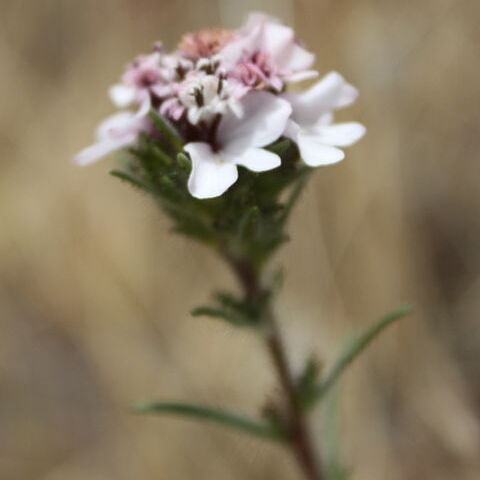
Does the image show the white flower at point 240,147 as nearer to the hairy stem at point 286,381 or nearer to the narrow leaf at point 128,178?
the narrow leaf at point 128,178

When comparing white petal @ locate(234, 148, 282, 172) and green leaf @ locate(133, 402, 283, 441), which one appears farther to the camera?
green leaf @ locate(133, 402, 283, 441)

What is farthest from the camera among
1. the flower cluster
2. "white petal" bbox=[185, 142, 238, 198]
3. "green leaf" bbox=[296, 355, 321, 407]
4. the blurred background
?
the blurred background

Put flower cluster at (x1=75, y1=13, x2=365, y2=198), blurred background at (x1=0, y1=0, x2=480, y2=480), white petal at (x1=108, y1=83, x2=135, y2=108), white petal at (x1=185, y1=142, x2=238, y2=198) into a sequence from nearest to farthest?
white petal at (x1=185, y1=142, x2=238, y2=198) → flower cluster at (x1=75, y1=13, x2=365, y2=198) → white petal at (x1=108, y1=83, x2=135, y2=108) → blurred background at (x1=0, y1=0, x2=480, y2=480)

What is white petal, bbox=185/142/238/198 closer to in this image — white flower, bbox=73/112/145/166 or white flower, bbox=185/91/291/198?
white flower, bbox=185/91/291/198

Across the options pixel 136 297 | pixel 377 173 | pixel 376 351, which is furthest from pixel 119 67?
pixel 376 351

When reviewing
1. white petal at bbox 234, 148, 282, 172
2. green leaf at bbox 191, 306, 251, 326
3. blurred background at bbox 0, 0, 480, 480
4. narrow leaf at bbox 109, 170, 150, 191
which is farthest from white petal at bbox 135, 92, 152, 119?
blurred background at bbox 0, 0, 480, 480

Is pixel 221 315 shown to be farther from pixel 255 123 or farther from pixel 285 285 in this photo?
pixel 285 285

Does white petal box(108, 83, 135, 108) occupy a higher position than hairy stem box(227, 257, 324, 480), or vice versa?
white petal box(108, 83, 135, 108)

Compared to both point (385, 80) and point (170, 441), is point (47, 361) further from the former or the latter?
point (385, 80)

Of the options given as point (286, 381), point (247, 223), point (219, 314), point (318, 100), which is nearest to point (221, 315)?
A: point (219, 314)
